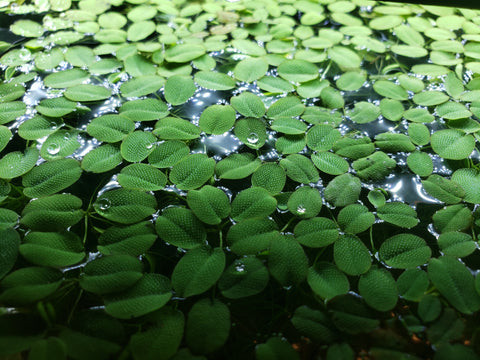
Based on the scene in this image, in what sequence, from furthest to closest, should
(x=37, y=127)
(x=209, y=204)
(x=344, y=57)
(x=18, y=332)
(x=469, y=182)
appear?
1. (x=344, y=57)
2. (x=37, y=127)
3. (x=469, y=182)
4. (x=209, y=204)
5. (x=18, y=332)

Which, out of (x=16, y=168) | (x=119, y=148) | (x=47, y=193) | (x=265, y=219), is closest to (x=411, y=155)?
(x=265, y=219)

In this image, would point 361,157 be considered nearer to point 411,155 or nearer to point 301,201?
point 411,155

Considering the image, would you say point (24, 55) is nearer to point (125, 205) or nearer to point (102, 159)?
point (102, 159)

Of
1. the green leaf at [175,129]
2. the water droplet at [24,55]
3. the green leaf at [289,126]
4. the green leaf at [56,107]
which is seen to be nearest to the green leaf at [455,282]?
the green leaf at [289,126]

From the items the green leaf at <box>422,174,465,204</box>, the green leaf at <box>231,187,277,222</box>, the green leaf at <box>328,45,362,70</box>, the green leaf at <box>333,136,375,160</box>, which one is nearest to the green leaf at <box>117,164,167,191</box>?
the green leaf at <box>231,187,277,222</box>

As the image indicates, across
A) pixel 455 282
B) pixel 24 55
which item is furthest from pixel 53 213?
pixel 455 282

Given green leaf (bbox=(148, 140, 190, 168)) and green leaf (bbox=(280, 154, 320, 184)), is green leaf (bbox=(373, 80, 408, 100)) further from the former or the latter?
green leaf (bbox=(148, 140, 190, 168))

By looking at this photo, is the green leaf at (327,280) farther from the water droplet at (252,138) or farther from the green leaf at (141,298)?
the water droplet at (252,138)
